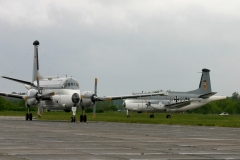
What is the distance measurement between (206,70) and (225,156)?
3071 inches

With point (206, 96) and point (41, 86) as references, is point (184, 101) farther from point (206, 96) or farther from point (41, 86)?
point (41, 86)

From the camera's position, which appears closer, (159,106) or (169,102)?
(159,106)

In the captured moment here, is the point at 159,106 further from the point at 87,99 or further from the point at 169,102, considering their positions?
the point at 87,99

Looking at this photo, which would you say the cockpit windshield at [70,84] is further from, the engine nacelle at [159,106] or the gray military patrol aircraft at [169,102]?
the engine nacelle at [159,106]

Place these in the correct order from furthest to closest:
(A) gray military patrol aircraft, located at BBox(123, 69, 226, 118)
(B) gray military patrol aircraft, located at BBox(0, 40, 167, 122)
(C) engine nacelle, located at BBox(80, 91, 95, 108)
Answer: (A) gray military patrol aircraft, located at BBox(123, 69, 226, 118) → (C) engine nacelle, located at BBox(80, 91, 95, 108) → (B) gray military patrol aircraft, located at BBox(0, 40, 167, 122)

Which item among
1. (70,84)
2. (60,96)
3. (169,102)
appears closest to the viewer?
(60,96)

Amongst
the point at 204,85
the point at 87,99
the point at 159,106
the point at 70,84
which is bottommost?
the point at 87,99

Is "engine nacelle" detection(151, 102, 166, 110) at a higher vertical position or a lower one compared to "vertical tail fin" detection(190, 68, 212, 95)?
lower

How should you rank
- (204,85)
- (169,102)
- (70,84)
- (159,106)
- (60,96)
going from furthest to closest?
(204,85) < (169,102) < (159,106) < (70,84) < (60,96)

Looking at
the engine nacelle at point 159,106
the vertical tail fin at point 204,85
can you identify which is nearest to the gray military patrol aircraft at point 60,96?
the engine nacelle at point 159,106

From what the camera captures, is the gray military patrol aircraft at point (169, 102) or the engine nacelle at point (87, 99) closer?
the engine nacelle at point (87, 99)

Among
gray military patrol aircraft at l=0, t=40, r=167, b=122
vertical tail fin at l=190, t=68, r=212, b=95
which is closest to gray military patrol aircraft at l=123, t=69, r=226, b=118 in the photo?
vertical tail fin at l=190, t=68, r=212, b=95

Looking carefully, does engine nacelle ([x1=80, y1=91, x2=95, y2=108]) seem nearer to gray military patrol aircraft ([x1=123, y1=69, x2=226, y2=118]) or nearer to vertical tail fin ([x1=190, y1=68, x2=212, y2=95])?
gray military patrol aircraft ([x1=123, y1=69, x2=226, y2=118])

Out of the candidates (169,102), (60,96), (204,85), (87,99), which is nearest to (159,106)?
(169,102)
